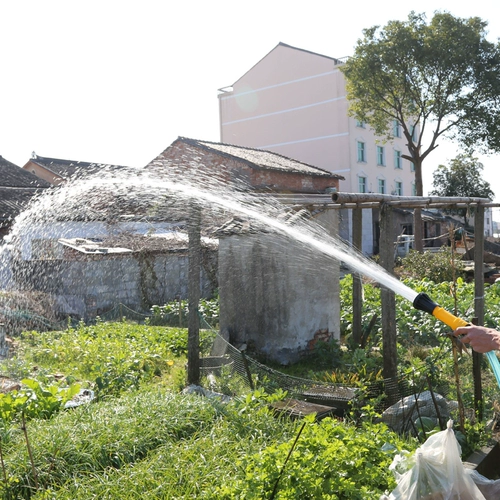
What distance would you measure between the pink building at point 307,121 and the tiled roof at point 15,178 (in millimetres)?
16467

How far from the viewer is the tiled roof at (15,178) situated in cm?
2164

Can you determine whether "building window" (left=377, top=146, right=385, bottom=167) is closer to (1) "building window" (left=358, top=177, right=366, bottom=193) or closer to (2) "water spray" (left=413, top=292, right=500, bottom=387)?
(1) "building window" (left=358, top=177, right=366, bottom=193)

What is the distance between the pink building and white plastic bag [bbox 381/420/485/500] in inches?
1120

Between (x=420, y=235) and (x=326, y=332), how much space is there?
11.9 meters

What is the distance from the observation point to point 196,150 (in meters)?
24.2

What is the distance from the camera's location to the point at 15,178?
2230 cm

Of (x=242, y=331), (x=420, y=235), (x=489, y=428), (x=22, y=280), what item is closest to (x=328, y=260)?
(x=242, y=331)

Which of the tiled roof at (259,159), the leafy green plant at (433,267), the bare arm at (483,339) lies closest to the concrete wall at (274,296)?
the bare arm at (483,339)

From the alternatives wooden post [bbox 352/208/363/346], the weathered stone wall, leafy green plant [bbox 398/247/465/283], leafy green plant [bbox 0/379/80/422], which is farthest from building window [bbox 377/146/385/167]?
leafy green plant [bbox 0/379/80/422]

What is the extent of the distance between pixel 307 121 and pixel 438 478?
32.8 metres

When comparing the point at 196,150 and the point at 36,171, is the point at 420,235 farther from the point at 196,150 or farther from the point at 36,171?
the point at 36,171

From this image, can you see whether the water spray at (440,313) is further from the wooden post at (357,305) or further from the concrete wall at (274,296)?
the wooden post at (357,305)

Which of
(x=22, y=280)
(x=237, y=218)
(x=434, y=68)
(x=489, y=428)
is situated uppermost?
(x=434, y=68)

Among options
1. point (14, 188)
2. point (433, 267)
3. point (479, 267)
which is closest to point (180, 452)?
point (479, 267)
